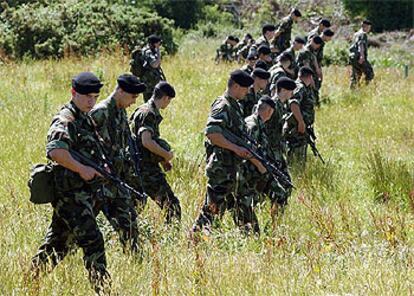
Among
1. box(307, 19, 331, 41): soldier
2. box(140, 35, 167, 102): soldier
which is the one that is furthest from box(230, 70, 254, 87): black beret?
box(307, 19, 331, 41): soldier

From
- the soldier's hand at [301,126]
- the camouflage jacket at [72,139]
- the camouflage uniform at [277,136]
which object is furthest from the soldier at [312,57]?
the camouflage jacket at [72,139]

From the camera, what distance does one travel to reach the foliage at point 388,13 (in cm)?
3083

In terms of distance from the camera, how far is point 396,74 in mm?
17672

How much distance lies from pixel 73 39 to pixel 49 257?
13.9 m

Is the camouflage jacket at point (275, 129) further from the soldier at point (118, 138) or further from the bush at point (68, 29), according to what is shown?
the bush at point (68, 29)

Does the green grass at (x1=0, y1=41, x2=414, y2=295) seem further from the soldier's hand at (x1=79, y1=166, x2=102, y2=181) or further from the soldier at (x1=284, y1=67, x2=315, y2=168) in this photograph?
the soldier's hand at (x1=79, y1=166, x2=102, y2=181)

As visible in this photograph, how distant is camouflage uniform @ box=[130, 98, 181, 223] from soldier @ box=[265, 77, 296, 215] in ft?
3.45

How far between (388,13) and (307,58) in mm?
21599

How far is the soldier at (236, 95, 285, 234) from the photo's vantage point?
603 centimetres

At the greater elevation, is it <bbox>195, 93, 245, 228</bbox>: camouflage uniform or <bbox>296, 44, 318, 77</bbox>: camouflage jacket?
<bbox>195, 93, 245, 228</bbox>: camouflage uniform

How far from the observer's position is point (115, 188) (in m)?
5.07

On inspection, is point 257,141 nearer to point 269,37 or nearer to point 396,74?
point 269,37

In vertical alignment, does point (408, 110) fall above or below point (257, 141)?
below

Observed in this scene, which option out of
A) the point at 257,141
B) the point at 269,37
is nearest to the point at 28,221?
the point at 257,141
